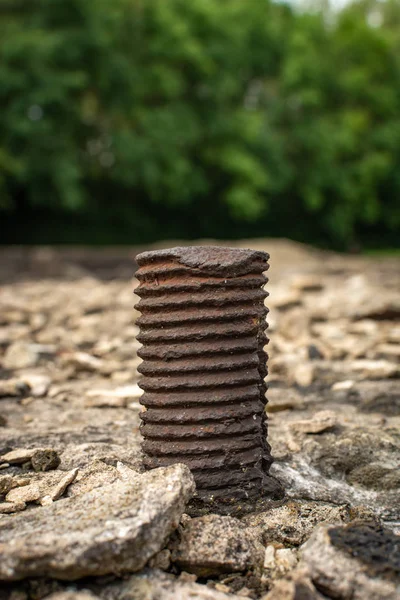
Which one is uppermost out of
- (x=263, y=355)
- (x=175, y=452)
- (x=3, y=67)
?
(x=3, y=67)

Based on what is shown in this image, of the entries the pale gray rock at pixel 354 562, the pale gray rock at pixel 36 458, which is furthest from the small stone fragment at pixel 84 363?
the pale gray rock at pixel 354 562

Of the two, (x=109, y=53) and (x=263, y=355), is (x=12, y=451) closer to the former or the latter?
(x=263, y=355)

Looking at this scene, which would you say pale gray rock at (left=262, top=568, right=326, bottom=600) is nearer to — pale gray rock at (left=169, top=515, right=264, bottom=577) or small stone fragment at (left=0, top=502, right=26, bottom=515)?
pale gray rock at (left=169, top=515, right=264, bottom=577)

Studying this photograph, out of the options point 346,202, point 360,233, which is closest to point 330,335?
point 346,202

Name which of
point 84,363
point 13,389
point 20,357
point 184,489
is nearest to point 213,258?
point 184,489

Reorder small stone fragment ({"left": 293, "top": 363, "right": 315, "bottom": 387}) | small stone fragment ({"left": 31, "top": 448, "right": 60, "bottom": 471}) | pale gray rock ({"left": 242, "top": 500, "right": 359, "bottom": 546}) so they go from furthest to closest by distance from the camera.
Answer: small stone fragment ({"left": 293, "top": 363, "right": 315, "bottom": 387}) < small stone fragment ({"left": 31, "top": 448, "right": 60, "bottom": 471}) < pale gray rock ({"left": 242, "top": 500, "right": 359, "bottom": 546})

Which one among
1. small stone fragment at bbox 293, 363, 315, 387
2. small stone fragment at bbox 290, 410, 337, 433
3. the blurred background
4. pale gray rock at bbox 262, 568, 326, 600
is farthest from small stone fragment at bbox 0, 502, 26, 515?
the blurred background
